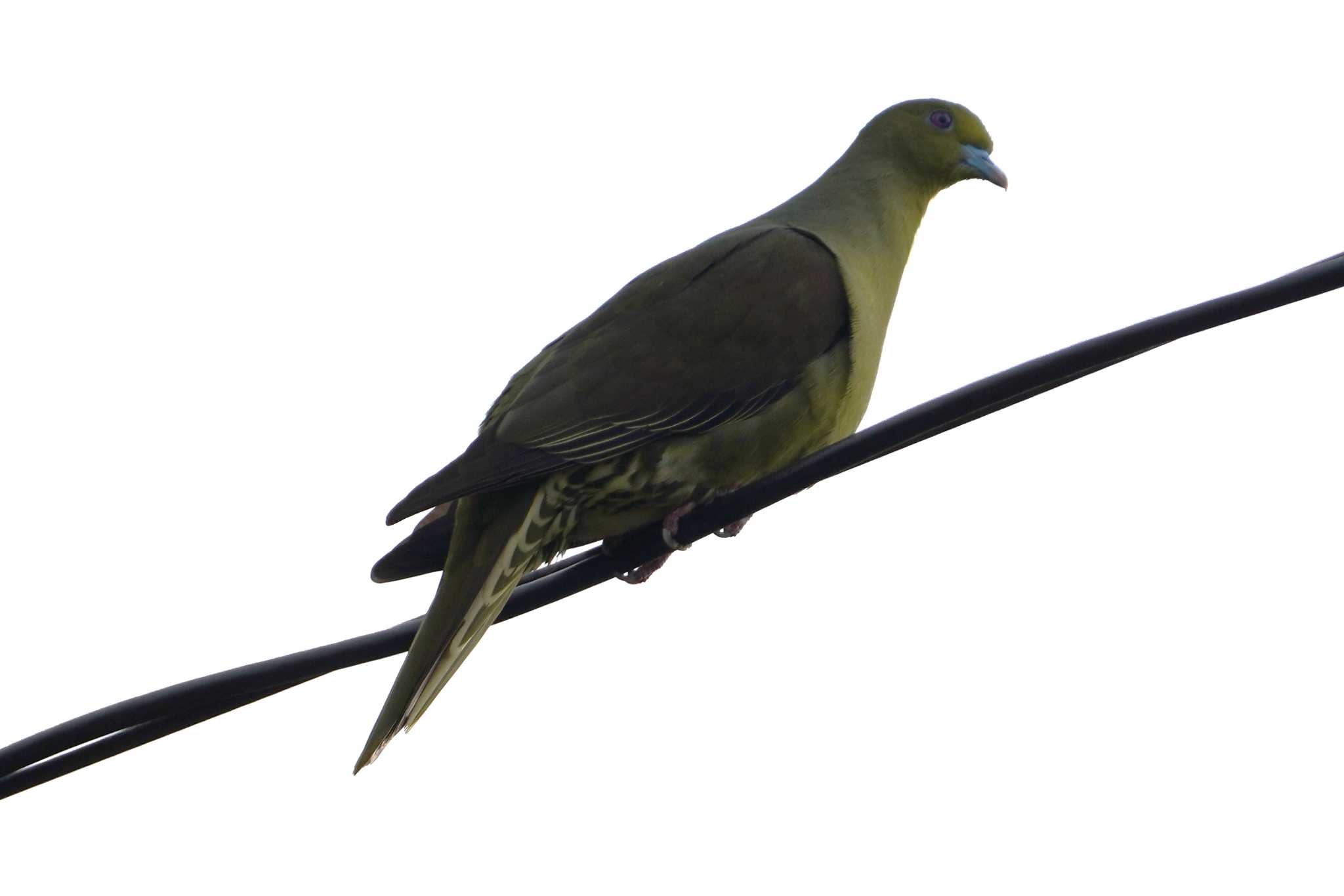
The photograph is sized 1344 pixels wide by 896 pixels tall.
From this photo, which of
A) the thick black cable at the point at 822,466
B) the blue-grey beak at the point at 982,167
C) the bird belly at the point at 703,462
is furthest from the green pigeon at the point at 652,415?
the blue-grey beak at the point at 982,167

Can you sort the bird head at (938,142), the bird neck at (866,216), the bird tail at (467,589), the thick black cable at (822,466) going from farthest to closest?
the bird head at (938,142)
the bird neck at (866,216)
the bird tail at (467,589)
the thick black cable at (822,466)

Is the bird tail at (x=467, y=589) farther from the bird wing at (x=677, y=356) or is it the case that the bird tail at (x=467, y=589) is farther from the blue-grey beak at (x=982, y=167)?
the blue-grey beak at (x=982, y=167)

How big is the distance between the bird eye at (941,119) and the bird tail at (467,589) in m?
2.14

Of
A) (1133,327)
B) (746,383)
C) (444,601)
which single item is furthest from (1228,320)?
(444,601)

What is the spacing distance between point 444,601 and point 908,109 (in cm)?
258

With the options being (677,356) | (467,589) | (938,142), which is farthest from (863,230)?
(467,589)

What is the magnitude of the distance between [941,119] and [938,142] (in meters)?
0.11

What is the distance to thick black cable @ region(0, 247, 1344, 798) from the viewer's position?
2.45m

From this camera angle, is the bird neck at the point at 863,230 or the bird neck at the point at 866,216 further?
the bird neck at the point at 866,216

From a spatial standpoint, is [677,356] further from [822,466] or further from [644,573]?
[822,466]

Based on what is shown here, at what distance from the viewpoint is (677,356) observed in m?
4.02

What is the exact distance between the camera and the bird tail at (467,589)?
3.33 m

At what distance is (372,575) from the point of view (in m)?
4.07

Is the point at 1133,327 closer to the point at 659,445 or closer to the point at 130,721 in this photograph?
the point at 659,445
